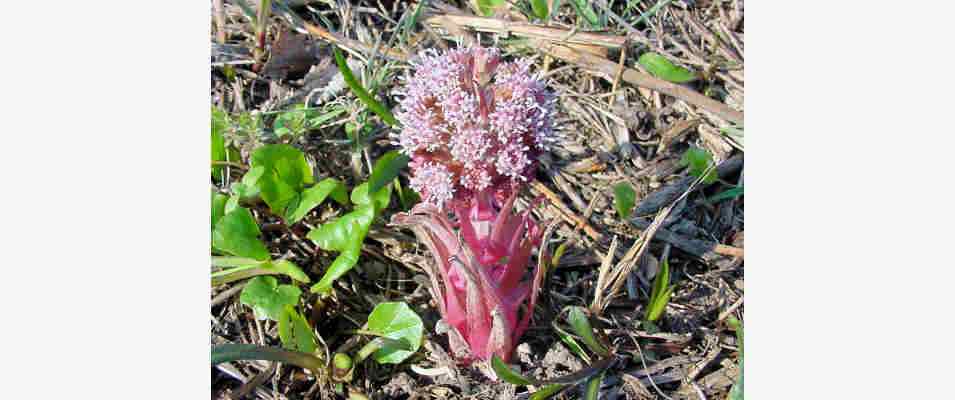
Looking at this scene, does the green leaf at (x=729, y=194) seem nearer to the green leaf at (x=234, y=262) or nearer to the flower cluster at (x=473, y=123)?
the flower cluster at (x=473, y=123)

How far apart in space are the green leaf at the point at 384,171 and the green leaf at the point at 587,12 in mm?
767

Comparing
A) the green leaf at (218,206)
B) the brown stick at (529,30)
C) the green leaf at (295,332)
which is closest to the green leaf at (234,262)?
the green leaf at (218,206)

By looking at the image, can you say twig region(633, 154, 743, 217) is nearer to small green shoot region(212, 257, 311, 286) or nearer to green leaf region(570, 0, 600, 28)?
green leaf region(570, 0, 600, 28)

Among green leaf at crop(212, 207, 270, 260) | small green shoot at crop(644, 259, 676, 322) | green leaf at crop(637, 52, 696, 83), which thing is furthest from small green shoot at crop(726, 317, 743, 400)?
green leaf at crop(212, 207, 270, 260)

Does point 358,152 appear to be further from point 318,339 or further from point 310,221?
point 318,339

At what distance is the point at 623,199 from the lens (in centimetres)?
216

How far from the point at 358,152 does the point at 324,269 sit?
367mm

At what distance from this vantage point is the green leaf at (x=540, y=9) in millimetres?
2369

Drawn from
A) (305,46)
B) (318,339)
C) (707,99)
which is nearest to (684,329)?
(707,99)

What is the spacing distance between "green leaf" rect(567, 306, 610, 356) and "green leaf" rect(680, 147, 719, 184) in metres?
0.66

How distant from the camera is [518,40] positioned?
2.39 m

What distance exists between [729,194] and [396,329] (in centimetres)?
104

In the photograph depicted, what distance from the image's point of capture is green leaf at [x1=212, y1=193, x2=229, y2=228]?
203 cm

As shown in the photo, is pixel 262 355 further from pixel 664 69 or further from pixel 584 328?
pixel 664 69
